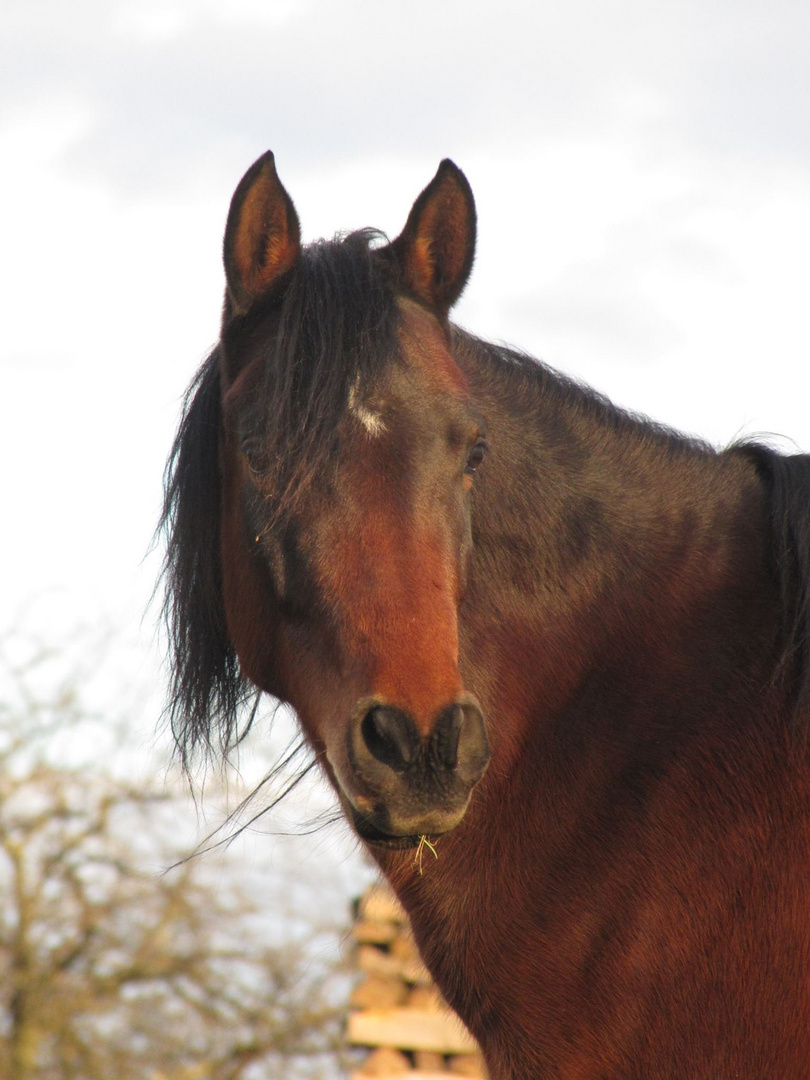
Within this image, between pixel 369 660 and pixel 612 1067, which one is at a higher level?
pixel 369 660

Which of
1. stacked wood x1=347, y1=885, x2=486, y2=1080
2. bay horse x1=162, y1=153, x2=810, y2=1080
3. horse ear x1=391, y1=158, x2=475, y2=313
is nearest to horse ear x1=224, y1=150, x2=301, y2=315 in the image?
bay horse x1=162, y1=153, x2=810, y2=1080

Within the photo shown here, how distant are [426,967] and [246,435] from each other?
5.37 feet

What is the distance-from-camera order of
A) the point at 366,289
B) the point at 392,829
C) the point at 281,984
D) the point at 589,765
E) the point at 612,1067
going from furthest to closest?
the point at 281,984, the point at 366,289, the point at 589,765, the point at 612,1067, the point at 392,829

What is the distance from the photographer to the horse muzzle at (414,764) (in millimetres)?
2584

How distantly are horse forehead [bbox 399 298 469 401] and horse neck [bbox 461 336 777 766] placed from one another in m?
0.27

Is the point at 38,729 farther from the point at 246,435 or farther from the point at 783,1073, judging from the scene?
the point at 783,1073

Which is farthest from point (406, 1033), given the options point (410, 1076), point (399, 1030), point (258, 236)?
point (258, 236)

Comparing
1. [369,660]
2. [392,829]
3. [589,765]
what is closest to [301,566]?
[369,660]

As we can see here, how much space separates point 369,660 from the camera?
2.74 m

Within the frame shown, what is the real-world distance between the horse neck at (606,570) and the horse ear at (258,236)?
0.76 metres

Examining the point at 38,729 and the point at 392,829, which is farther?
the point at 38,729

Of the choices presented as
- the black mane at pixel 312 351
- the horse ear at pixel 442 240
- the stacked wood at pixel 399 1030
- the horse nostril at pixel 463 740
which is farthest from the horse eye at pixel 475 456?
the stacked wood at pixel 399 1030

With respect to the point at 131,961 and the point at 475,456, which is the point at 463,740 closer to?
the point at 475,456

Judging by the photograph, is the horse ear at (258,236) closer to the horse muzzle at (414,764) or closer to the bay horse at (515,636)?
the bay horse at (515,636)
